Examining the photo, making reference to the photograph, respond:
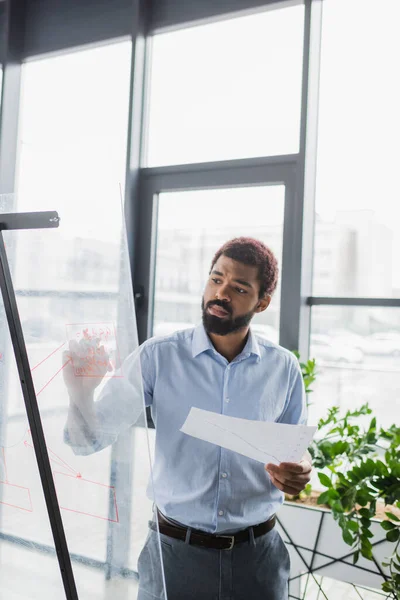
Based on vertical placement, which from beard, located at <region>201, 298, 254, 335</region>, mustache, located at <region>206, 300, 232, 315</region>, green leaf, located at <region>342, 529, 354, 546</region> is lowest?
green leaf, located at <region>342, 529, 354, 546</region>

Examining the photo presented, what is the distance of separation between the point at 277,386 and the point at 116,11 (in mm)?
2139

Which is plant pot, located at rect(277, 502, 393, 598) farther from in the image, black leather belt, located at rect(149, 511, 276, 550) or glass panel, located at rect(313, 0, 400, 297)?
glass panel, located at rect(313, 0, 400, 297)

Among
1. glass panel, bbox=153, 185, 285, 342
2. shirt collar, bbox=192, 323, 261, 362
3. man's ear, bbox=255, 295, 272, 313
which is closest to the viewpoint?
shirt collar, bbox=192, 323, 261, 362

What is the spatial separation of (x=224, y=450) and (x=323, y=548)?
2.63ft

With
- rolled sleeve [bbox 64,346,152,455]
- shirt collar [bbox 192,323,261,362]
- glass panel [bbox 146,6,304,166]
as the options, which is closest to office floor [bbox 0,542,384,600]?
rolled sleeve [bbox 64,346,152,455]

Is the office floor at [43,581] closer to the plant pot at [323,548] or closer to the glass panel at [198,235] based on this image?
the plant pot at [323,548]

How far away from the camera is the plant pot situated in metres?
1.93

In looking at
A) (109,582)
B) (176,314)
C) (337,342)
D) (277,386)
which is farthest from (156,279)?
(109,582)

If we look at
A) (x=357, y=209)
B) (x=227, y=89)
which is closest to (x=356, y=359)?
(x=357, y=209)

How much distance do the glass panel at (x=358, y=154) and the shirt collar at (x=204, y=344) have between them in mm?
868

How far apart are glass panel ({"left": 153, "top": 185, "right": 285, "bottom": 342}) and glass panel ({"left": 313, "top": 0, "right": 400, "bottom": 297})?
0.22m

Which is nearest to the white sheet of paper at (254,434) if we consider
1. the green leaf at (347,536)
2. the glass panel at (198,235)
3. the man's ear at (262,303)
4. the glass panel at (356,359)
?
the man's ear at (262,303)

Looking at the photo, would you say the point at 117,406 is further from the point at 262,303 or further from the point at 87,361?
the point at 262,303

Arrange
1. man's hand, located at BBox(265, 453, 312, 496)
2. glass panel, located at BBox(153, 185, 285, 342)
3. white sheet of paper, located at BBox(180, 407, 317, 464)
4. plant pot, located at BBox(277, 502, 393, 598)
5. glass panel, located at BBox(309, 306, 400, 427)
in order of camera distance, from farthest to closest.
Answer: glass panel, located at BBox(153, 185, 285, 342) → glass panel, located at BBox(309, 306, 400, 427) → plant pot, located at BBox(277, 502, 393, 598) → man's hand, located at BBox(265, 453, 312, 496) → white sheet of paper, located at BBox(180, 407, 317, 464)
